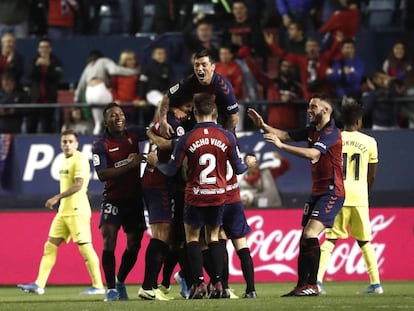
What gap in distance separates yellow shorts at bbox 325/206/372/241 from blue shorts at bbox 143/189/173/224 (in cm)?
217

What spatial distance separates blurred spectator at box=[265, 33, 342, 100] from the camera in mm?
20578

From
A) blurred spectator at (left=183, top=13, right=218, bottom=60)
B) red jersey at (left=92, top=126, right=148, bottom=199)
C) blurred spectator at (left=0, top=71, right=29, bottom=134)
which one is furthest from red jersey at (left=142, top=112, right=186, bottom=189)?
blurred spectator at (left=0, top=71, right=29, bottom=134)

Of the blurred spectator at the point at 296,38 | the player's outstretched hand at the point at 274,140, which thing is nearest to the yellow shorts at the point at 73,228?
the player's outstretched hand at the point at 274,140

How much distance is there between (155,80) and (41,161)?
2.24 m

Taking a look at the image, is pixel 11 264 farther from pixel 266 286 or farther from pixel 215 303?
pixel 215 303

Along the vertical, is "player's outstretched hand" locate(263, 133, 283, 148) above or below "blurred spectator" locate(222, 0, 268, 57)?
below

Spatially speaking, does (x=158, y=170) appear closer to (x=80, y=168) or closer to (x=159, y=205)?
(x=159, y=205)

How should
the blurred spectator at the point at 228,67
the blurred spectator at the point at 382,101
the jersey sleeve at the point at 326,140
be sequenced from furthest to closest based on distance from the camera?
the blurred spectator at the point at 228,67, the blurred spectator at the point at 382,101, the jersey sleeve at the point at 326,140

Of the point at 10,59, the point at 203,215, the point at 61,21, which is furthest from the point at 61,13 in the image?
the point at 203,215

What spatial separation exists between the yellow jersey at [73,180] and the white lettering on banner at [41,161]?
448 cm

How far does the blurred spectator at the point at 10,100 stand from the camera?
2152cm

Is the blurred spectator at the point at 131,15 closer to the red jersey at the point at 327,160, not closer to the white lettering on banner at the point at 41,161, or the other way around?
the white lettering on banner at the point at 41,161

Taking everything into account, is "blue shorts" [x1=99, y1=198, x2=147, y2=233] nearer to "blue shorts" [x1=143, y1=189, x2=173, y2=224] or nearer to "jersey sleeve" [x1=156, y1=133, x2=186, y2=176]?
"blue shorts" [x1=143, y1=189, x2=173, y2=224]

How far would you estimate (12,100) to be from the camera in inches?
848
